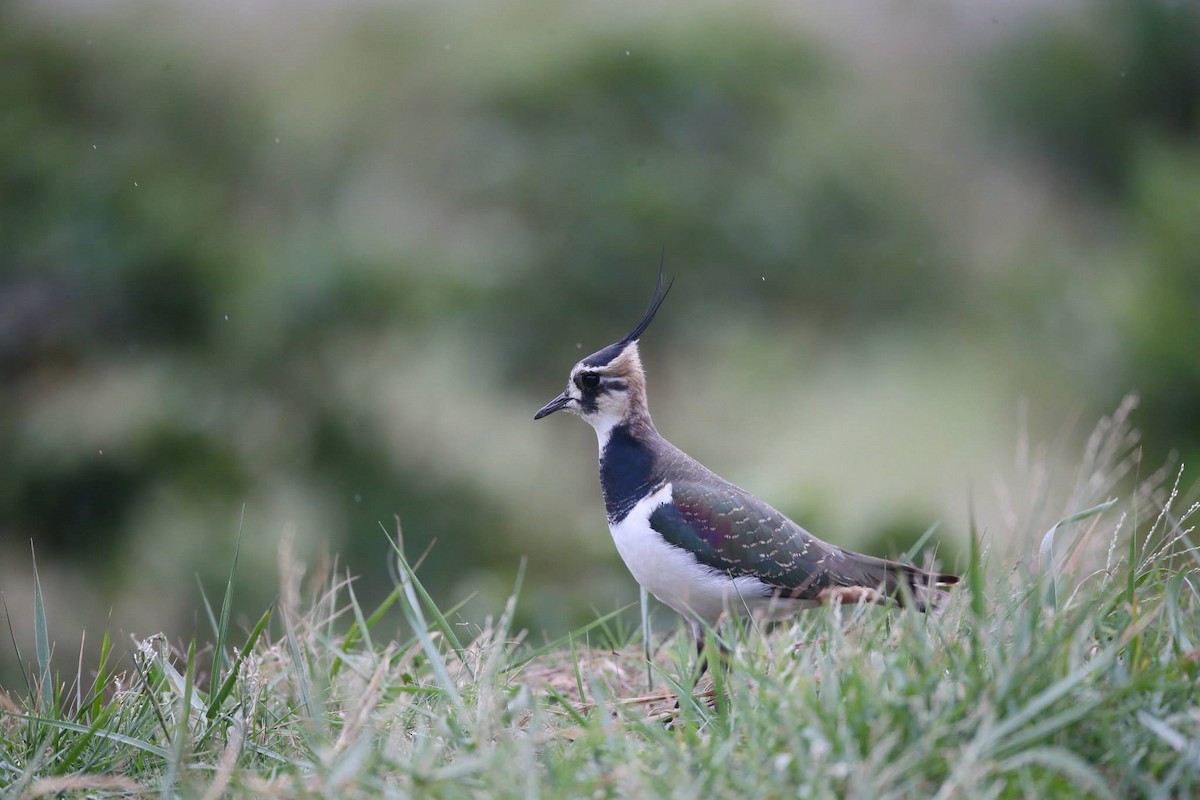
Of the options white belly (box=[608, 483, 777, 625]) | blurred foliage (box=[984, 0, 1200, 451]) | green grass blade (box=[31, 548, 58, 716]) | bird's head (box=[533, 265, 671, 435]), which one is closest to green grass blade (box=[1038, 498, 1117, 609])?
white belly (box=[608, 483, 777, 625])

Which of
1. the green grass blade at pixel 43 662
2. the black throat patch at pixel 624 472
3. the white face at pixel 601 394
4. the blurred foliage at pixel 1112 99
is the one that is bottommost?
the green grass blade at pixel 43 662

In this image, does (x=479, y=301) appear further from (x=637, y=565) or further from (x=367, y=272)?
(x=637, y=565)

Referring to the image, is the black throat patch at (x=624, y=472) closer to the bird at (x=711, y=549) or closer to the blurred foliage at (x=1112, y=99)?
the bird at (x=711, y=549)

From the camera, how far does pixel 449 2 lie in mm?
11508

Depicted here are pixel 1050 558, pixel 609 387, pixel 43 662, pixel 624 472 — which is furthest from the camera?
pixel 609 387

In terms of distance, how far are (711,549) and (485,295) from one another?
5953mm

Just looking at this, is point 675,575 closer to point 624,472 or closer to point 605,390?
point 624,472

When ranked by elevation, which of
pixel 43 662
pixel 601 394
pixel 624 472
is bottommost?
pixel 43 662

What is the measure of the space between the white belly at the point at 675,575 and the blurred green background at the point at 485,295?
2727 mm

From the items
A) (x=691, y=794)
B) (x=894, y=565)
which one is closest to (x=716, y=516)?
(x=894, y=565)

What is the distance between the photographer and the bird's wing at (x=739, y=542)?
4250mm

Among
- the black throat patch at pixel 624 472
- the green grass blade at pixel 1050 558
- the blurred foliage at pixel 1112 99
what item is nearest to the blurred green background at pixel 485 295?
the blurred foliage at pixel 1112 99

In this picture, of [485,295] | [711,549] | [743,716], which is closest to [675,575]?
[711,549]

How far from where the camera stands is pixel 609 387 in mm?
4664
